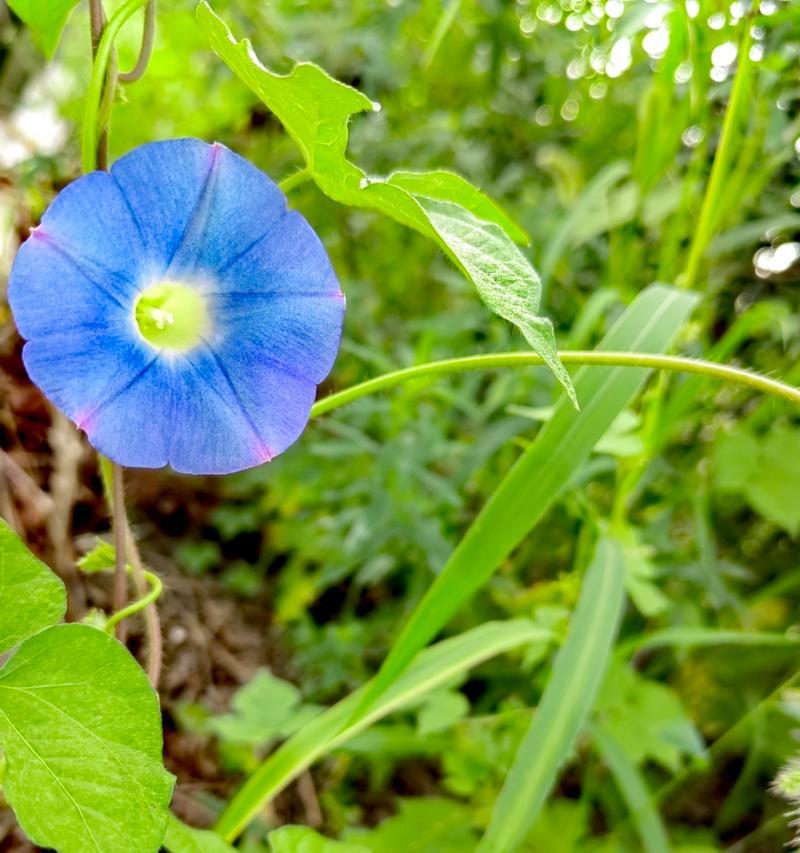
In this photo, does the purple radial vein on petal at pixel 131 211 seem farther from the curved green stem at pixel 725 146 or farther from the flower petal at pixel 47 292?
the curved green stem at pixel 725 146

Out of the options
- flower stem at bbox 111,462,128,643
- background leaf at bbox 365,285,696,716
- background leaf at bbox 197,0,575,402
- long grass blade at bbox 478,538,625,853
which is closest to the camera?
background leaf at bbox 197,0,575,402

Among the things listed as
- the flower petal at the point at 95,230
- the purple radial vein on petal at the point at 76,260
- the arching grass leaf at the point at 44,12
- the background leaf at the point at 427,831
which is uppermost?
the arching grass leaf at the point at 44,12

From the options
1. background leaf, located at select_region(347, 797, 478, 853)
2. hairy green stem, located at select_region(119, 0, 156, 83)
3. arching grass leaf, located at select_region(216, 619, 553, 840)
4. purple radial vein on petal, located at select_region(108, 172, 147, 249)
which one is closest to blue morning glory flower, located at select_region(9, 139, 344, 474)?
purple radial vein on petal, located at select_region(108, 172, 147, 249)

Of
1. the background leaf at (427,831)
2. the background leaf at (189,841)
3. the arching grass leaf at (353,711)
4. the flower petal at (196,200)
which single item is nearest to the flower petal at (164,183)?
the flower petal at (196,200)

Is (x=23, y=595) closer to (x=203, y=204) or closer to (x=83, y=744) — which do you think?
(x=83, y=744)

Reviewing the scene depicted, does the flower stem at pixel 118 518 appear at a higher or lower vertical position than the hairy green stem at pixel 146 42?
lower

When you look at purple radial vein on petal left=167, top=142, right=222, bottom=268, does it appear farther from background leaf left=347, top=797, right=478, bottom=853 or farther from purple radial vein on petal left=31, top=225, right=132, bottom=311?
background leaf left=347, top=797, right=478, bottom=853

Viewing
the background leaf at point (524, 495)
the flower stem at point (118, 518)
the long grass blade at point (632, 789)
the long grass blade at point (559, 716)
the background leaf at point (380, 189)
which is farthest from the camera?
the long grass blade at point (632, 789)

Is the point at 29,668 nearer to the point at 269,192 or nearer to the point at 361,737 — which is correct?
the point at 269,192

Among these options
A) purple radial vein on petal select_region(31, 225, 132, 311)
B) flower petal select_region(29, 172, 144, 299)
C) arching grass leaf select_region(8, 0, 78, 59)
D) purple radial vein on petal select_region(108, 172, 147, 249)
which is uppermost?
arching grass leaf select_region(8, 0, 78, 59)
